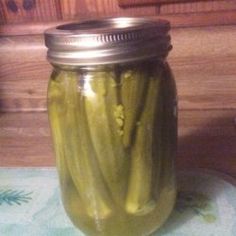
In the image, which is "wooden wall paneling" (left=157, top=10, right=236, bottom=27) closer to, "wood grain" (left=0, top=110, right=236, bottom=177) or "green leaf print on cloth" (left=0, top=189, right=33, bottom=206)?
"wood grain" (left=0, top=110, right=236, bottom=177)

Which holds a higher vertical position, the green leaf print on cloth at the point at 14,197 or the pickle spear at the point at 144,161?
the pickle spear at the point at 144,161

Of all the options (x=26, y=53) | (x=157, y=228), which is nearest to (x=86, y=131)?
(x=157, y=228)

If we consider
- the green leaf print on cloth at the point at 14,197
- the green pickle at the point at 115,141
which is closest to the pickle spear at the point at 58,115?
the green pickle at the point at 115,141

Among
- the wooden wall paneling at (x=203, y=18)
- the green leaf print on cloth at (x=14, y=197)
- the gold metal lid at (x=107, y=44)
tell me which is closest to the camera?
the gold metal lid at (x=107, y=44)

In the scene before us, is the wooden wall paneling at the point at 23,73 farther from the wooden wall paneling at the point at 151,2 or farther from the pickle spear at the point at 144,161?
the pickle spear at the point at 144,161

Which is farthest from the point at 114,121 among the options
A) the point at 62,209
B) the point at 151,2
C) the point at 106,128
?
the point at 151,2

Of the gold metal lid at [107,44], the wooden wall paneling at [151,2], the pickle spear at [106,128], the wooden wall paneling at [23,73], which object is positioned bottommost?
the wooden wall paneling at [23,73]

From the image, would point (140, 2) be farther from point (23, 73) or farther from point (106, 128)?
point (106, 128)

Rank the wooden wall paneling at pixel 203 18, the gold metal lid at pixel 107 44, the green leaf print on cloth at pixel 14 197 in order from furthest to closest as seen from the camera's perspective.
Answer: the wooden wall paneling at pixel 203 18 < the green leaf print on cloth at pixel 14 197 < the gold metal lid at pixel 107 44
